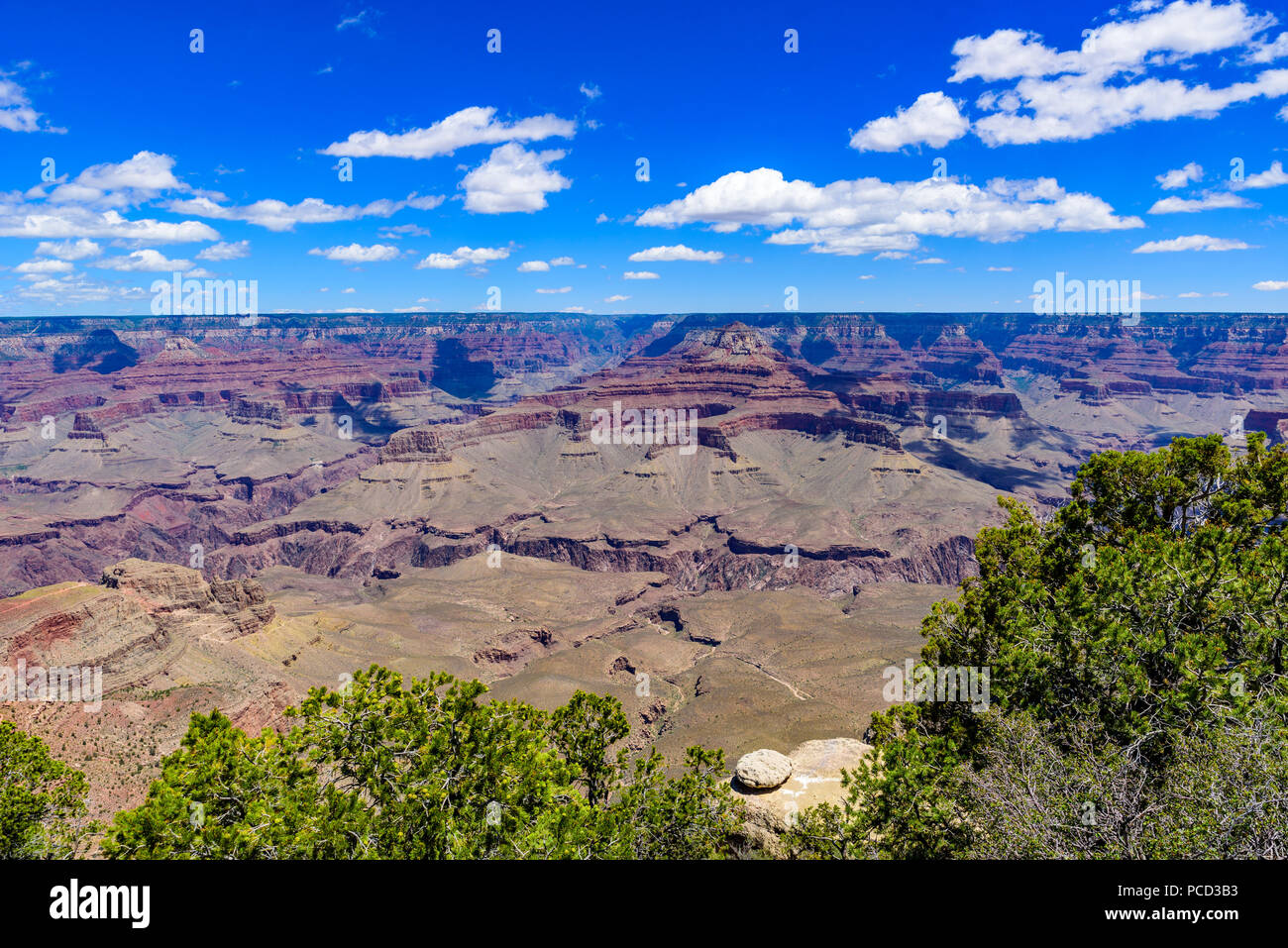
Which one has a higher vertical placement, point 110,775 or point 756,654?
point 110,775

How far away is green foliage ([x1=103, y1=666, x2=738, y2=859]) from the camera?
1720 centimetres

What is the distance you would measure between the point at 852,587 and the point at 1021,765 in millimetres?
137433

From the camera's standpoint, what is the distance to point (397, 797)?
19.4m

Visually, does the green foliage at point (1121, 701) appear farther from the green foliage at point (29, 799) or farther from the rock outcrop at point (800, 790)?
the green foliage at point (29, 799)

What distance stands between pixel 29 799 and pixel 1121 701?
40.4 meters

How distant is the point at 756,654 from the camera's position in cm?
9738

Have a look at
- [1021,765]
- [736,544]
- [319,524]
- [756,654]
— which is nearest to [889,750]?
[1021,765]

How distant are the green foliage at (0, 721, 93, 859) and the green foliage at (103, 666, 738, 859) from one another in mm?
11910

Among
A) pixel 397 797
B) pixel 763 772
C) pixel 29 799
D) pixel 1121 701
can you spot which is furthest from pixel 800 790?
pixel 29 799

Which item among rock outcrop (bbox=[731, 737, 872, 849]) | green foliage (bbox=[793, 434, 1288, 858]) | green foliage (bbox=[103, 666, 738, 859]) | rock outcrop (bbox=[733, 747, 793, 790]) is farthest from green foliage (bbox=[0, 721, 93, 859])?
green foliage (bbox=[793, 434, 1288, 858])

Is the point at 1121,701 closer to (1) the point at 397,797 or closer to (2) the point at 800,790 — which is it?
(2) the point at 800,790

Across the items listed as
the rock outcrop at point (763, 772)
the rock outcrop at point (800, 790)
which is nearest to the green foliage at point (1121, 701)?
the rock outcrop at point (800, 790)
